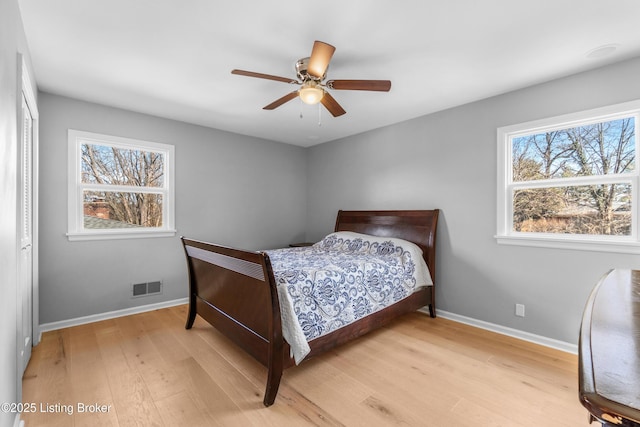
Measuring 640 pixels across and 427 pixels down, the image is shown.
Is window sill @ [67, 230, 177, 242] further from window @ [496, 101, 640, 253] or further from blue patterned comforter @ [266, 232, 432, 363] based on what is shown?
window @ [496, 101, 640, 253]

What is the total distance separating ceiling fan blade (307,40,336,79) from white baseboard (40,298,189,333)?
3.35m

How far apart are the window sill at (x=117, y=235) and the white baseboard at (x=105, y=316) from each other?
86 cm

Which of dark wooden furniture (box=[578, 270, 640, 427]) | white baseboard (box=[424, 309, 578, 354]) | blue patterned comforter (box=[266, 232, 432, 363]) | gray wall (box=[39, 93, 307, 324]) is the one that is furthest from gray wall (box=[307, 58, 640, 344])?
dark wooden furniture (box=[578, 270, 640, 427])

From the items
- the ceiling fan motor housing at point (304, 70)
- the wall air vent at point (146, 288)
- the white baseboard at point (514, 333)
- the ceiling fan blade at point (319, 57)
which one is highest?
the ceiling fan motor housing at point (304, 70)

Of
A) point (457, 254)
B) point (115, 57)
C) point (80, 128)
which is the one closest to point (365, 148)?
point (457, 254)

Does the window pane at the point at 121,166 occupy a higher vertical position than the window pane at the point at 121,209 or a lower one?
higher

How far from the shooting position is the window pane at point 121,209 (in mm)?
3350

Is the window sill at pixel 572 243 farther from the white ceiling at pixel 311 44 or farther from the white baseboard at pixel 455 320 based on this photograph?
the white ceiling at pixel 311 44

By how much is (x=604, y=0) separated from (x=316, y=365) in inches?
122

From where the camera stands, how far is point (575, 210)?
2.71m

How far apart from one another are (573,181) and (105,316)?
5.05 metres

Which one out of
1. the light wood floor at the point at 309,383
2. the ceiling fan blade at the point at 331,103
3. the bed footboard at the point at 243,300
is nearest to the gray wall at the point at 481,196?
the light wood floor at the point at 309,383

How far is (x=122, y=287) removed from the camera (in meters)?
3.45

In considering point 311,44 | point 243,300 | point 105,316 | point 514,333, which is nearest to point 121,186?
point 105,316
